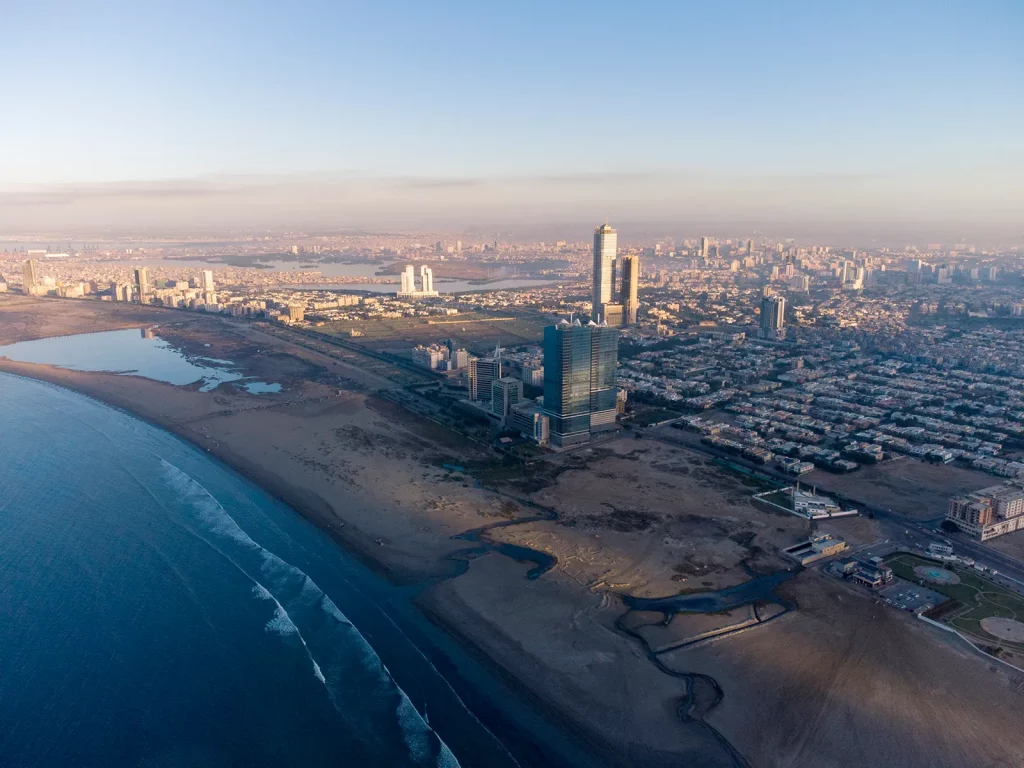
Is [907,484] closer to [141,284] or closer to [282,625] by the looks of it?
[282,625]

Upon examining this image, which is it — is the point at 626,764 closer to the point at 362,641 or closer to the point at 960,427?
the point at 362,641

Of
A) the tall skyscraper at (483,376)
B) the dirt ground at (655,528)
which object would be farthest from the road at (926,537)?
the tall skyscraper at (483,376)

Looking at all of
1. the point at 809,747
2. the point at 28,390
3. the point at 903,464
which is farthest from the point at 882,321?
the point at 28,390

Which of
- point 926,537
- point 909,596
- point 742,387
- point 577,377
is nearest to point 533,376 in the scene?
point 577,377

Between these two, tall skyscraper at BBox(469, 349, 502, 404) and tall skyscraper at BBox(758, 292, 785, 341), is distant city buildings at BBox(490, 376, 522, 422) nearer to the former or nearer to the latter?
tall skyscraper at BBox(469, 349, 502, 404)

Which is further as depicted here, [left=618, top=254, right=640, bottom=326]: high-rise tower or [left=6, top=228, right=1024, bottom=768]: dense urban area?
[left=618, top=254, right=640, bottom=326]: high-rise tower

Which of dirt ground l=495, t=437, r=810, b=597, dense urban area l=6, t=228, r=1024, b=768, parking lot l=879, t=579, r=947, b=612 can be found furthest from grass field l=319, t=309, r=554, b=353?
parking lot l=879, t=579, r=947, b=612
